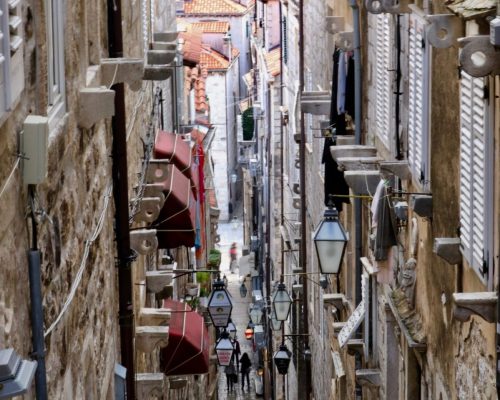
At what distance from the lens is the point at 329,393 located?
19875 mm

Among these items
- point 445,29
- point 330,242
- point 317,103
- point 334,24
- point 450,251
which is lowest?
point 330,242

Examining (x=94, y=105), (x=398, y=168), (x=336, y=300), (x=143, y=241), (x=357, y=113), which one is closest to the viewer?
(x=94, y=105)

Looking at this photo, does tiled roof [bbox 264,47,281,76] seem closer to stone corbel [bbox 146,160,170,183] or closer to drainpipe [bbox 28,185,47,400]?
stone corbel [bbox 146,160,170,183]

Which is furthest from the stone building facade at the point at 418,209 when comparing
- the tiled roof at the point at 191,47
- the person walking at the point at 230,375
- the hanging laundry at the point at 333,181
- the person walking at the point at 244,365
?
the person walking at the point at 244,365

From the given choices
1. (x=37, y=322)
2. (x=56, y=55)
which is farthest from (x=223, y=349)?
(x=37, y=322)

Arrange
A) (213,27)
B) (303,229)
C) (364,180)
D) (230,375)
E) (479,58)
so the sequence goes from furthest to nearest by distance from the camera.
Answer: (213,27)
(230,375)
(303,229)
(364,180)
(479,58)

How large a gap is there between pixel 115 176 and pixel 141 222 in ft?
9.69

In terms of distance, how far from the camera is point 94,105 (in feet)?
27.7

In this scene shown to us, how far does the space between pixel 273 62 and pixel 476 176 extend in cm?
3066

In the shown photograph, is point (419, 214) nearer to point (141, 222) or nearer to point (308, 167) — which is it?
point (141, 222)

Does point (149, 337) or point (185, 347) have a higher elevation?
point (149, 337)

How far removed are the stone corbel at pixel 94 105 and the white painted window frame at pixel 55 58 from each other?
65 centimetres

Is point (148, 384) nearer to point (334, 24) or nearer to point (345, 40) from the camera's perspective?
point (345, 40)

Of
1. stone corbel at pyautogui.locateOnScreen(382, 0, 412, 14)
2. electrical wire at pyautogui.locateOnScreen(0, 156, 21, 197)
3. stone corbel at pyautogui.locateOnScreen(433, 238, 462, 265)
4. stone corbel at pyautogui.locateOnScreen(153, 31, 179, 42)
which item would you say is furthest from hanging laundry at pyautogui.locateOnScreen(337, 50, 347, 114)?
electrical wire at pyautogui.locateOnScreen(0, 156, 21, 197)
